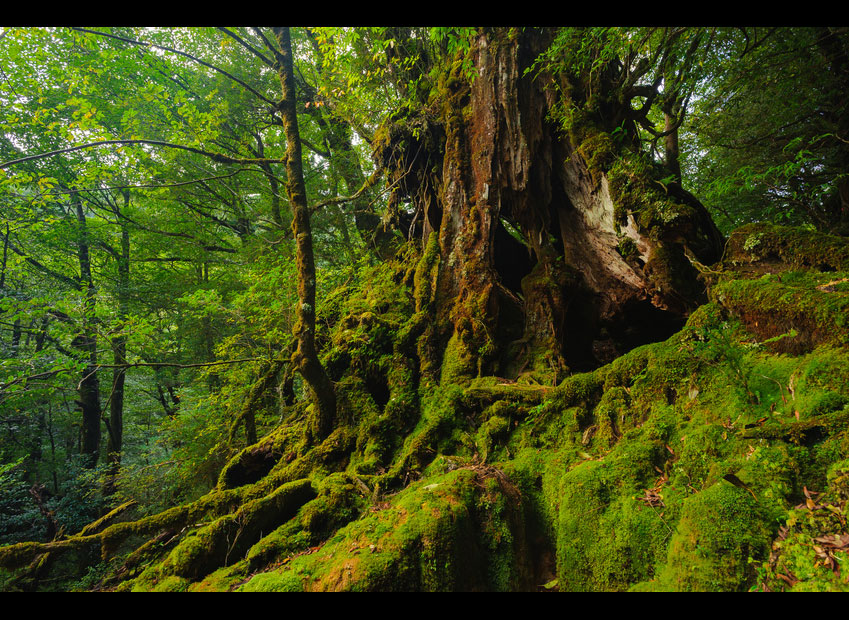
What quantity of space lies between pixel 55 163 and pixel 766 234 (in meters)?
17.9

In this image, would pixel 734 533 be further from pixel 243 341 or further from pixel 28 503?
pixel 28 503

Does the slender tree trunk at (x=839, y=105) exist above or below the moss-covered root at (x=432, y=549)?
above

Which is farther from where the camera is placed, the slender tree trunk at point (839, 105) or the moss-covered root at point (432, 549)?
the slender tree trunk at point (839, 105)

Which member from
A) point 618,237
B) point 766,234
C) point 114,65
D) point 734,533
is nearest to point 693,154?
point 618,237

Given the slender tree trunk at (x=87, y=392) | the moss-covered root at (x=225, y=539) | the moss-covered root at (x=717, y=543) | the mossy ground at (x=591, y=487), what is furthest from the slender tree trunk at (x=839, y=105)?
the slender tree trunk at (x=87, y=392)

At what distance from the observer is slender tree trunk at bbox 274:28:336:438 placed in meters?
4.55

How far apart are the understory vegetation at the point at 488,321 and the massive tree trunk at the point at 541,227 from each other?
0.16 ft

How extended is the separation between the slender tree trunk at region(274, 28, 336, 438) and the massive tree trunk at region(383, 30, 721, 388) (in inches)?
66.4

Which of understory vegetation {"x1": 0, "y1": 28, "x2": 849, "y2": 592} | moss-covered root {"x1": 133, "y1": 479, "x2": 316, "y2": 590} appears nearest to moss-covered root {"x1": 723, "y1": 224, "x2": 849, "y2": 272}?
understory vegetation {"x1": 0, "y1": 28, "x2": 849, "y2": 592}

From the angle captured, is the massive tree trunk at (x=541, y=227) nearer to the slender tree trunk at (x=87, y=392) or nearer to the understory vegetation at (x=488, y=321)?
the understory vegetation at (x=488, y=321)

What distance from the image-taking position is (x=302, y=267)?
468 cm

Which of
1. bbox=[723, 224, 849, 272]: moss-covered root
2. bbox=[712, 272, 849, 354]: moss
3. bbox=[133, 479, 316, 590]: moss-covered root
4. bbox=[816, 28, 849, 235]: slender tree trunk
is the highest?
bbox=[816, 28, 849, 235]: slender tree trunk

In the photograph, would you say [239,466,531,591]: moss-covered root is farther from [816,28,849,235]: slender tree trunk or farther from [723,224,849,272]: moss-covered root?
[816,28,849,235]: slender tree trunk

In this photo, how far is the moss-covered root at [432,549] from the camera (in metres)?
2.26
